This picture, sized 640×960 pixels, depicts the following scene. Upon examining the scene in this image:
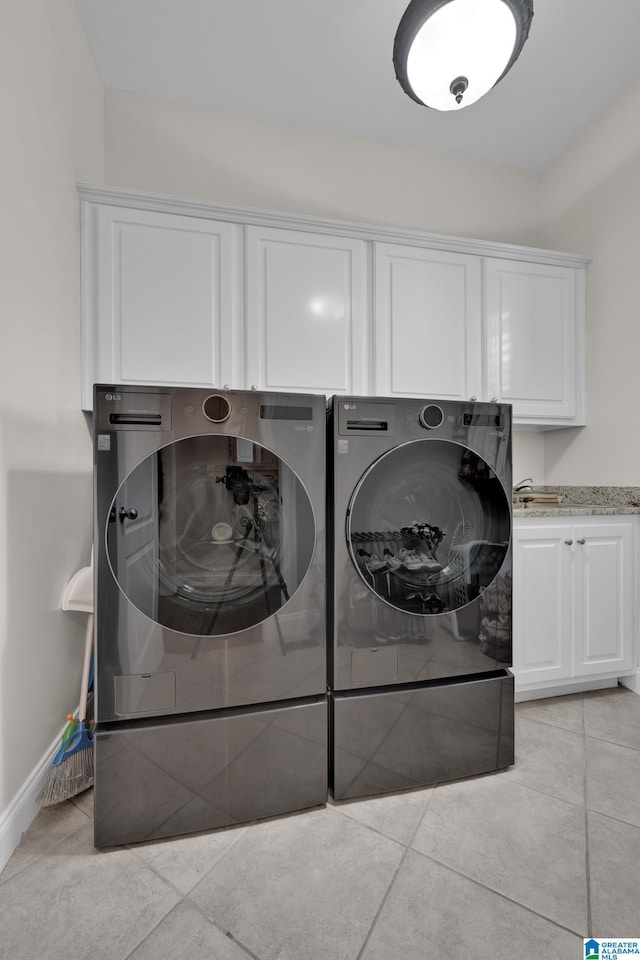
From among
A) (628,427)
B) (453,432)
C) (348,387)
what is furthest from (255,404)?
(628,427)

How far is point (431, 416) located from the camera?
1555 mm

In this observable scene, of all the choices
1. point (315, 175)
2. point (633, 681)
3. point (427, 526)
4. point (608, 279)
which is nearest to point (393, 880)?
point (427, 526)

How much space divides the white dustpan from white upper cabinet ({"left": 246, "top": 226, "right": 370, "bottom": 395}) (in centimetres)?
105

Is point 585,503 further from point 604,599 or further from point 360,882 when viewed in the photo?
point 360,882

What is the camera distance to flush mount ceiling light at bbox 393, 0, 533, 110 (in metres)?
1.30

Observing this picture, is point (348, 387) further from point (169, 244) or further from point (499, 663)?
point (499, 663)

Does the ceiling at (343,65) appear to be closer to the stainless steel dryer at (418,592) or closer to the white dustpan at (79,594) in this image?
the stainless steel dryer at (418,592)

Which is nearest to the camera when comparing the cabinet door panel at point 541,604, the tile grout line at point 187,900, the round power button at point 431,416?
the tile grout line at point 187,900

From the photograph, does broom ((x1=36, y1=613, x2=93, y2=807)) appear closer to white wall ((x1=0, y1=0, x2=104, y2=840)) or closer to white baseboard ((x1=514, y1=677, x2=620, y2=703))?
white wall ((x1=0, y1=0, x2=104, y2=840))

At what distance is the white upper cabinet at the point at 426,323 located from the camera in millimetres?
2311

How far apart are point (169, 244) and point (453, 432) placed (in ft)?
4.90

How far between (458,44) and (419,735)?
210cm

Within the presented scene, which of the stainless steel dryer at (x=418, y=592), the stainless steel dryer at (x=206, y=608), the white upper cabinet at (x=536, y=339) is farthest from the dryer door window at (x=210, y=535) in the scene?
the white upper cabinet at (x=536, y=339)

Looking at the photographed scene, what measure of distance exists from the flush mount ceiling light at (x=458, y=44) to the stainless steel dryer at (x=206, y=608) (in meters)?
1.04
